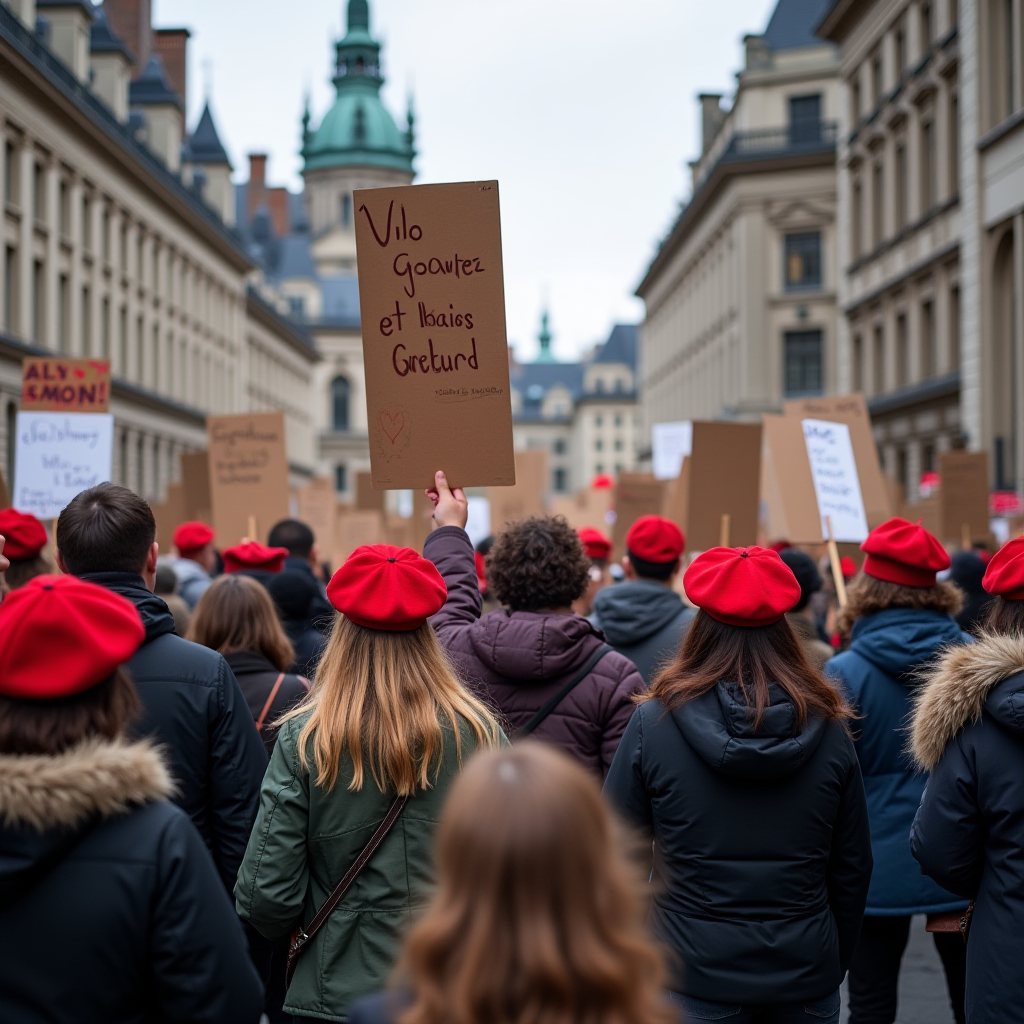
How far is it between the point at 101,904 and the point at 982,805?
2.10 metres

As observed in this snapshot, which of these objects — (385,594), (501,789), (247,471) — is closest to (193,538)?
(247,471)

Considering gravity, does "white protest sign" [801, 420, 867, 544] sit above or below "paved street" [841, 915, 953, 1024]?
above

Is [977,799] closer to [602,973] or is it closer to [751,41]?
[602,973]

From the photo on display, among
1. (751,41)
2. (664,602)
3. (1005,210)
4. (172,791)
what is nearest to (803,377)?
(751,41)

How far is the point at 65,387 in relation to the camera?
974cm

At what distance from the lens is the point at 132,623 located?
2494 millimetres

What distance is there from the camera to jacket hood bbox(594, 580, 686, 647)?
5703 millimetres

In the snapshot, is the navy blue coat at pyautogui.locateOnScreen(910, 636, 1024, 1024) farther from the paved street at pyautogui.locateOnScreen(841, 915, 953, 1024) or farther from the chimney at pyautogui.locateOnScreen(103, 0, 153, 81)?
the chimney at pyautogui.locateOnScreen(103, 0, 153, 81)

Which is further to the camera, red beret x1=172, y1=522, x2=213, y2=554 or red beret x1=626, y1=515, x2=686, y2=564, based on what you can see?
red beret x1=172, y1=522, x2=213, y2=554

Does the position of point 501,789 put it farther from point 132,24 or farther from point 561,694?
point 132,24

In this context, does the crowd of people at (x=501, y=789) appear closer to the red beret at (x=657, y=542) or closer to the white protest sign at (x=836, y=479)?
the red beret at (x=657, y=542)

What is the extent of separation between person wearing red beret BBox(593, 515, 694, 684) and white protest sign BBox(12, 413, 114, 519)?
4.66m

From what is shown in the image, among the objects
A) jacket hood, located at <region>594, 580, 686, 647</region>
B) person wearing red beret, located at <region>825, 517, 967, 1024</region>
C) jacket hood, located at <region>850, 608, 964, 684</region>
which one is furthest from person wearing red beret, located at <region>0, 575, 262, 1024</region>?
jacket hood, located at <region>594, 580, 686, 647</region>

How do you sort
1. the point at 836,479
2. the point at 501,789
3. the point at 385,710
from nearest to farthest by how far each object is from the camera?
the point at 501,789
the point at 385,710
the point at 836,479
